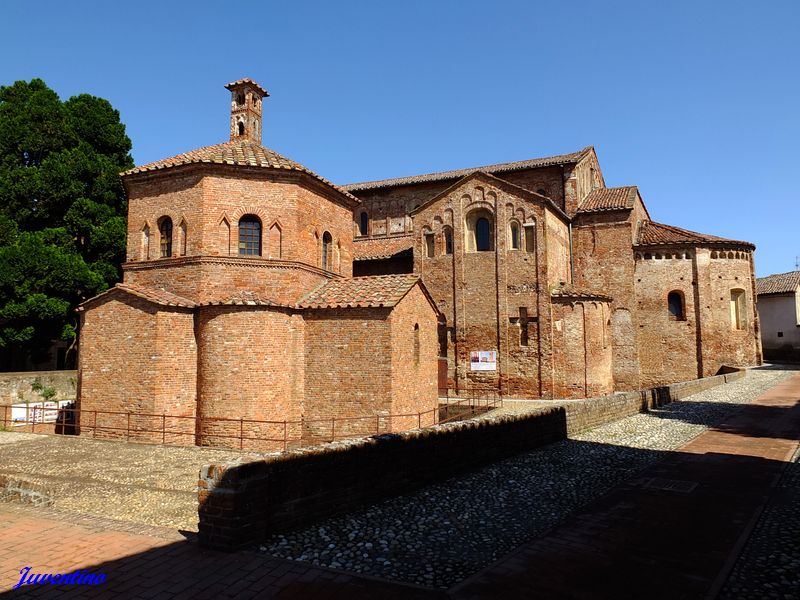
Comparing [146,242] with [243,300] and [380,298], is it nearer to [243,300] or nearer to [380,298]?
[243,300]

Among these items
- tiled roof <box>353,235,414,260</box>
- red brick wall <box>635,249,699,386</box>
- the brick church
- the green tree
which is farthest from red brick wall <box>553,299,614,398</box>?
the green tree

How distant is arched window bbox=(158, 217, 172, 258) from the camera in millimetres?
17203

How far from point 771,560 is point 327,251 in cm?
1573

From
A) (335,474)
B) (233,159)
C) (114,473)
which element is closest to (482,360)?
(233,159)

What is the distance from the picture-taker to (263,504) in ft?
21.7

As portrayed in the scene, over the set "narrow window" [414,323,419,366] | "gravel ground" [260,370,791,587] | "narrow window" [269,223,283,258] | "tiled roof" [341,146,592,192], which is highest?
"tiled roof" [341,146,592,192]

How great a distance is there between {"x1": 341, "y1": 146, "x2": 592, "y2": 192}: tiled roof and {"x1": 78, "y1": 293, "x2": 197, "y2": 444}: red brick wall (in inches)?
716

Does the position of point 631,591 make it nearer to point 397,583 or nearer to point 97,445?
point 397,583

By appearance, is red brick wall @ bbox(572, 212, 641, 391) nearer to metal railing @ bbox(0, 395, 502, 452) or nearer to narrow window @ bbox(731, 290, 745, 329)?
narrow window @ bbox(731, 290, 745, 329)

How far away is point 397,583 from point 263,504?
2137mm

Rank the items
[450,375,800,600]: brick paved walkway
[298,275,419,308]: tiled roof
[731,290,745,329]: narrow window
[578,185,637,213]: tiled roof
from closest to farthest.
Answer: [450,375,800,600]: brick paved walkway, [298,275,419,308]: tiled roof, [578,185,637,213]: tiled roof, [731,290,745,329]: narrow window

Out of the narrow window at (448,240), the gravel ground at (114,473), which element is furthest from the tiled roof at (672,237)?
the gravel ground at (114,473)

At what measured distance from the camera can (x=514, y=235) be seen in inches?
985

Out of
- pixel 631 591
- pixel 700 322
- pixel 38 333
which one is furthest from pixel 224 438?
pixel 700 322
